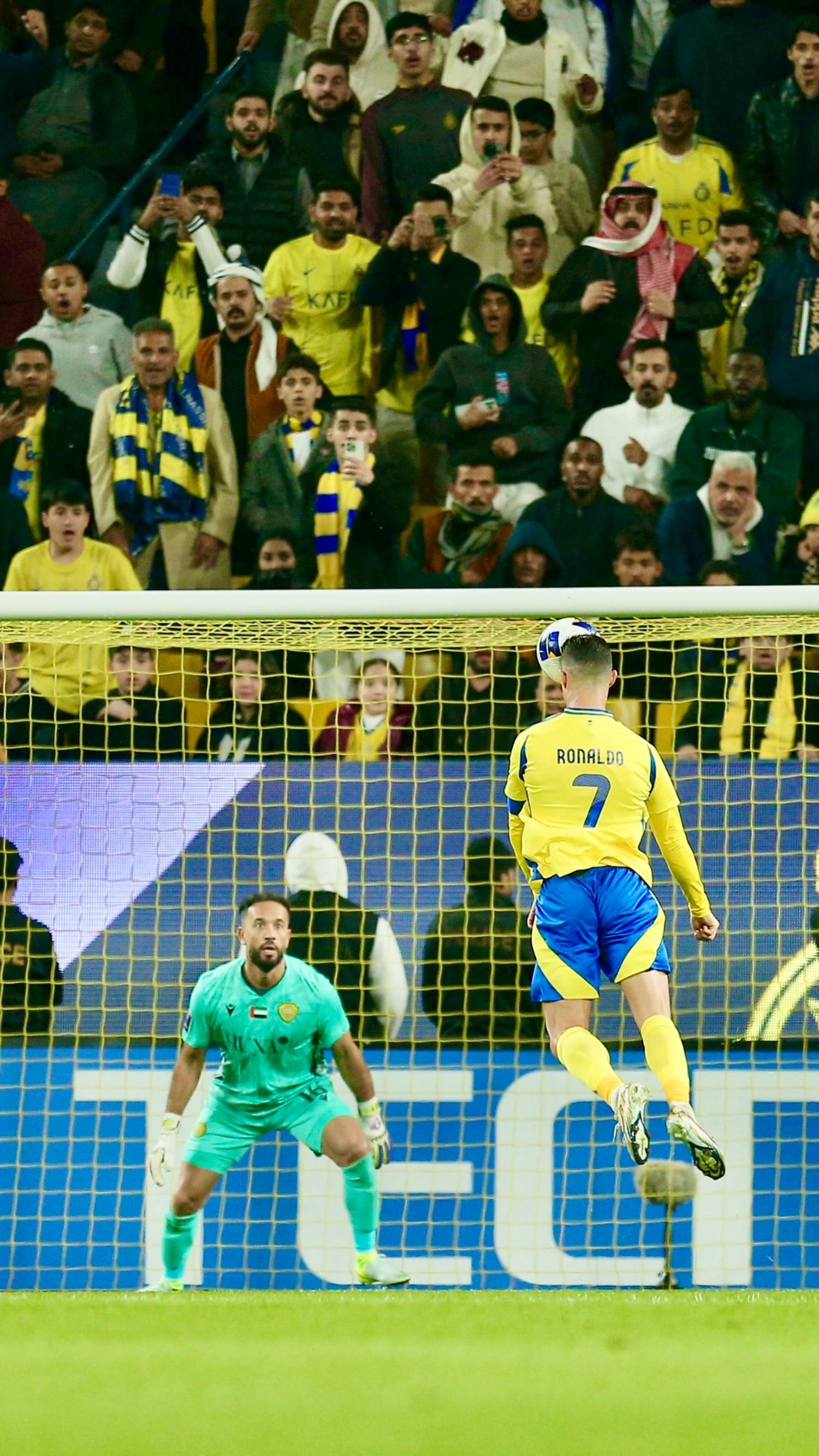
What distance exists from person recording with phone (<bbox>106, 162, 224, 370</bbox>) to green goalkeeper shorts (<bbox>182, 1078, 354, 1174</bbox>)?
13.5ft

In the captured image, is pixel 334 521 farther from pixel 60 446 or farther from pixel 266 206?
pixel 266 206

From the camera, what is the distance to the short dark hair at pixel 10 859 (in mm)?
6125

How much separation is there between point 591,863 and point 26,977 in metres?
2.56

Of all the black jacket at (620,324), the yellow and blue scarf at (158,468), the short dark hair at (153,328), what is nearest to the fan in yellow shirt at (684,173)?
the black jacket at (620,324)

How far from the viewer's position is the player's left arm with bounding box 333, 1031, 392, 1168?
5.75 m

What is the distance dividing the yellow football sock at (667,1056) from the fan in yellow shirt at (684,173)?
5.08 metres

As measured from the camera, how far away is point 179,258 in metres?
8.41

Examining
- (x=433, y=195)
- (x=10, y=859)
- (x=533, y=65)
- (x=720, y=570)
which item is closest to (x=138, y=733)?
(x=10, y=859)

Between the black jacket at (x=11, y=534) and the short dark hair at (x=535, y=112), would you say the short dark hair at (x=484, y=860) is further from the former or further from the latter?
the short dark hair at (x=535, y=112)

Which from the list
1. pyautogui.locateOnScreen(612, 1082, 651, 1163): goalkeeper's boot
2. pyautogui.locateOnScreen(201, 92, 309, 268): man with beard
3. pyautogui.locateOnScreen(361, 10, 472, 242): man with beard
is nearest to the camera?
pyautogui.locateOnScreen(612, 1082, 651, 1163): goalkeeper's boot

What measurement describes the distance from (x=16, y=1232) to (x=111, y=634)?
2.21 m

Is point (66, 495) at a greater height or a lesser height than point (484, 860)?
greater

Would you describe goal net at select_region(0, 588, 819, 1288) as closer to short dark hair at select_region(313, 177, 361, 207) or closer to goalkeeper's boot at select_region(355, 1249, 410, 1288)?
goalkeeper's boot at select_region(355, 1249, 410, 1288)

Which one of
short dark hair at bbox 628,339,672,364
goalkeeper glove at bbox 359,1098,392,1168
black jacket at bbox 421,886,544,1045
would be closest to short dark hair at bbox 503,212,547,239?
short dark hair at bbox 628,339,672,364
